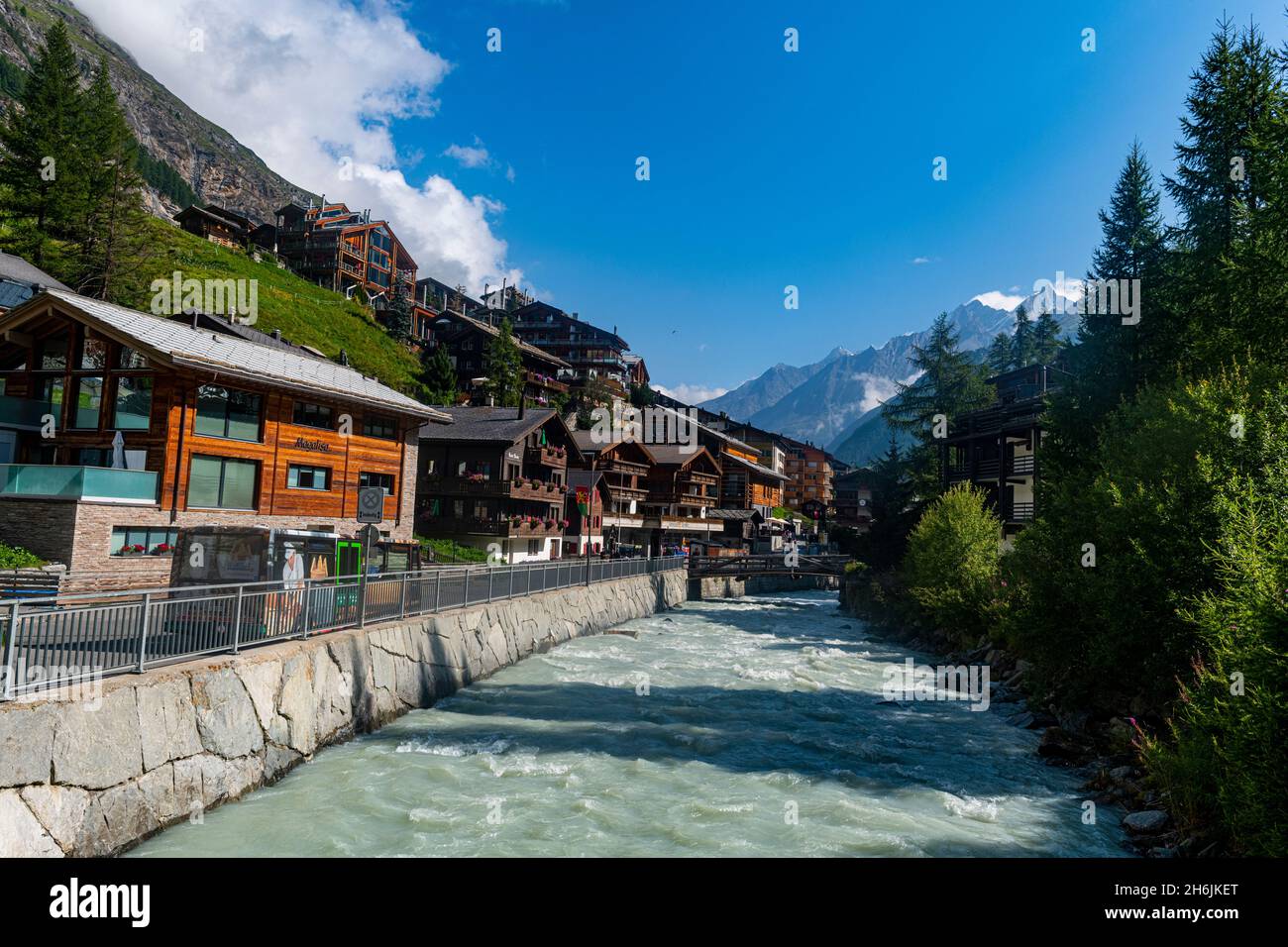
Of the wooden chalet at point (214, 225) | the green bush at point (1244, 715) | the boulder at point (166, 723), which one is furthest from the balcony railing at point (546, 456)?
the wooden chalet at point (214, 225)

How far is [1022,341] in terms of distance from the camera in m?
84.8

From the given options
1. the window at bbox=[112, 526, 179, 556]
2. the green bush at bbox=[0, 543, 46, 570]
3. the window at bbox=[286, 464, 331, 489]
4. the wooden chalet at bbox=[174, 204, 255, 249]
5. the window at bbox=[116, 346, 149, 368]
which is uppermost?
the wooden chalet at bbox=[174, 204, 255, 249]

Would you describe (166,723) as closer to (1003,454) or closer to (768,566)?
(1003,454)

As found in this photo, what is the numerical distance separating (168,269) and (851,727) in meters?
53.0

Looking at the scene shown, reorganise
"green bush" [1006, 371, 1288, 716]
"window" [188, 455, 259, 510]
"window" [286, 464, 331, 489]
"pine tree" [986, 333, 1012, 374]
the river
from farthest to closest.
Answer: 1. "pine tree" [986, 333, 1012, 374]
2. "window" [286, 464, 331, 489]
3. "window" [188, 455, 259, 510]
4. "green bush" [1006, 371, 1288, 716]
5. the river

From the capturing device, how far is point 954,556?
3203 cm

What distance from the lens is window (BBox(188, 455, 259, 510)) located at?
83.3 feet

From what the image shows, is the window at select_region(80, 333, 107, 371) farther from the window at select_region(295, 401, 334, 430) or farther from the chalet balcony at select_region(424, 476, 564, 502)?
the chalet balcony at select_region(424, 476, 564, 502)

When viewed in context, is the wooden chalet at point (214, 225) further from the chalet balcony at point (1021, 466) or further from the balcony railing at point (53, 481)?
the chalet balcony at point (1021, 466)

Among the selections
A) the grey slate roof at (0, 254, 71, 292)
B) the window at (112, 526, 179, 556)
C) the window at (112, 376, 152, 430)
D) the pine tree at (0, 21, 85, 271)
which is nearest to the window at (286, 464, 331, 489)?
the window at (112, 526, 179, 556)

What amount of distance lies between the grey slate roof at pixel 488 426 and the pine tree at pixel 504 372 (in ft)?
72.3

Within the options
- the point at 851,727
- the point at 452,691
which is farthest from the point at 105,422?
the point at 851,727

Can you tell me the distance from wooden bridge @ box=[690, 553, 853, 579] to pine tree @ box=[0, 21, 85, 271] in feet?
152
